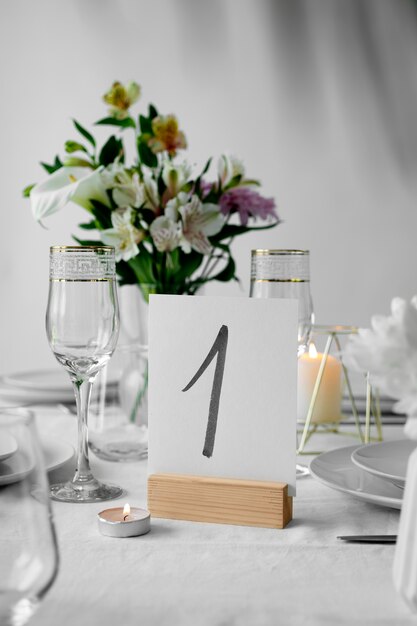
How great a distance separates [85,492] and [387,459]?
14.0 inches

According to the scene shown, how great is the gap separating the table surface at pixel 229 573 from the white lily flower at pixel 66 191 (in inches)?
19.2

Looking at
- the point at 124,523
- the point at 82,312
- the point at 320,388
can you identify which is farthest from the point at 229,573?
the point at 320,388

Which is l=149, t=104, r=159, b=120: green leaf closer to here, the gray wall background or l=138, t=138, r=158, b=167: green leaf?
l=138, t=138, r=158, b=167: green leaf

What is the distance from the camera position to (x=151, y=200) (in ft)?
3.88

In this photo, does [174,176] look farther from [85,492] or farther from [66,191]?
[85,492]

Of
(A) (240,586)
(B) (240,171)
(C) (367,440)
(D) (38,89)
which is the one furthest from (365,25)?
(A) (240,586)

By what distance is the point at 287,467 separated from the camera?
829 mm

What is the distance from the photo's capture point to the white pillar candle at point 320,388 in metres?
1.25

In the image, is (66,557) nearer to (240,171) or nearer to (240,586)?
(240,586)

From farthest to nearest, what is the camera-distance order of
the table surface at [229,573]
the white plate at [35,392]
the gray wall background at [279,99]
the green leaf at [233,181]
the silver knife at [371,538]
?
the gray wall background at [279,99]
the white plate at [35,392]
the green leaf at [233,181]
the silver knife at [371,538]
the table surface at [229,573]

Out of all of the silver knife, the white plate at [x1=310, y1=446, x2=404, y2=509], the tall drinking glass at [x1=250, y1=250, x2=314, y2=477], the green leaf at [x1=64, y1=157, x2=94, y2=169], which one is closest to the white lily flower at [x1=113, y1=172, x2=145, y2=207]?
the green leaf at [x1=64, y1=157, x2=94, y2=169]

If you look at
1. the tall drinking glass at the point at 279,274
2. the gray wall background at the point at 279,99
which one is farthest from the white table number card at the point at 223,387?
the gray wall background at the point at 279,99

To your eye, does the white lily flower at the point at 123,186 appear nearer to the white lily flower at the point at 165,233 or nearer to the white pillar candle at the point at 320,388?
the white lily flower at the point at 165,233

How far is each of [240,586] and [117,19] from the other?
2857 mm
